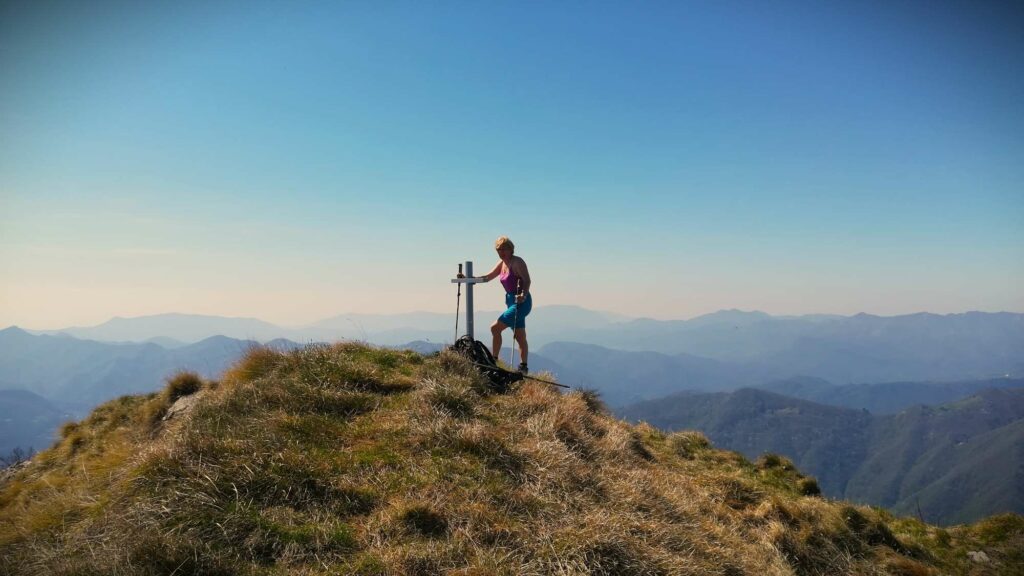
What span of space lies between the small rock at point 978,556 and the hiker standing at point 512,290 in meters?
9.72

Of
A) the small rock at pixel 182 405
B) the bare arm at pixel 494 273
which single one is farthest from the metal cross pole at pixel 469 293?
the small rock at pixel 182 405

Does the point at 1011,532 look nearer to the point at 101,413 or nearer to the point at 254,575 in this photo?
the point at 254,575

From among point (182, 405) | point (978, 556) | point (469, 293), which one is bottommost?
point (978, 556)

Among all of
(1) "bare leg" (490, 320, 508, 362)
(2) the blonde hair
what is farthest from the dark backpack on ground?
(2) the blonde hair

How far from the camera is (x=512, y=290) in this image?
11.8 m

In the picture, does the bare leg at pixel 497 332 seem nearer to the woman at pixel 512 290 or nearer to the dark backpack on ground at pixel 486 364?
the woman at pixel 512 290

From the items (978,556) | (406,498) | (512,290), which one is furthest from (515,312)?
(978,556)

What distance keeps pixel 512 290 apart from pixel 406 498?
6751mm

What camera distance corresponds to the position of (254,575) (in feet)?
14.0

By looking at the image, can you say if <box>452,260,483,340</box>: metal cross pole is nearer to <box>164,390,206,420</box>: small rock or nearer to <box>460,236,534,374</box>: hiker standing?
<box>460,236,534,374</box>: hiker standing

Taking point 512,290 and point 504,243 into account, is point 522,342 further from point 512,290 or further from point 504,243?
point 504,243

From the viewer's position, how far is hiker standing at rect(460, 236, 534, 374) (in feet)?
38.2

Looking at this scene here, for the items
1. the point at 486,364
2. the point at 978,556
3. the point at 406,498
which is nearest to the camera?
the point at 406,498

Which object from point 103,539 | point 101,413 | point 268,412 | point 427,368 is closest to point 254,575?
point 103,539
